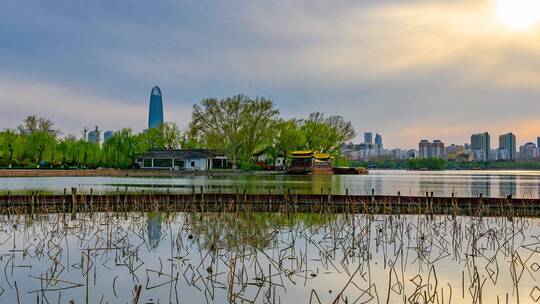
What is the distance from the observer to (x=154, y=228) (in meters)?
16.2

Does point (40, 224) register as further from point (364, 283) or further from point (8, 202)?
point (364, 283)

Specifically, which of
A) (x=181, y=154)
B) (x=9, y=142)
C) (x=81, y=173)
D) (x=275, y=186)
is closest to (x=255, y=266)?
(x=275, y=186)

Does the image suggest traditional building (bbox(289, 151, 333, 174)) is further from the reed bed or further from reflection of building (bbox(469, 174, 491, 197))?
the reed bed

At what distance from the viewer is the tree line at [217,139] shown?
69.4m

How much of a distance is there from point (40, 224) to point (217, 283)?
9.83 meters

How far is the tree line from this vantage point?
228 ft

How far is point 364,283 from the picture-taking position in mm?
9750

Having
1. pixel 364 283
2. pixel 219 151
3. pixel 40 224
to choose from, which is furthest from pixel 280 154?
pixel 364 283

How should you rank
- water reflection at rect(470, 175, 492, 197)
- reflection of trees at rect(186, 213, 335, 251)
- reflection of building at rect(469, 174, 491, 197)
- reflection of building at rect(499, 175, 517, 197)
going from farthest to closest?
reflection of building at rect(499, 175, 517, 197)
reflection of building at rect(469, 174, 491, 197)
water reflection at rect(470, 175, 492, 197)
reflection of trees at rect(186, 213, 335, 251)

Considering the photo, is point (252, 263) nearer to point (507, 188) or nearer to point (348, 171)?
point (507, 188)

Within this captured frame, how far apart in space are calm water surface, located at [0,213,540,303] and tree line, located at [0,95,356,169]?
57.6 meters

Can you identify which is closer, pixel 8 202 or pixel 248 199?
pixel 8 202

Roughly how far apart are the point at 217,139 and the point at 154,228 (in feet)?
195

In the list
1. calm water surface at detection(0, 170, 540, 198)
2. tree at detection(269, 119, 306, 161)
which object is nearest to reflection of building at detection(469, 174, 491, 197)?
calm water surface at detection(0, 170, 540, 198)
